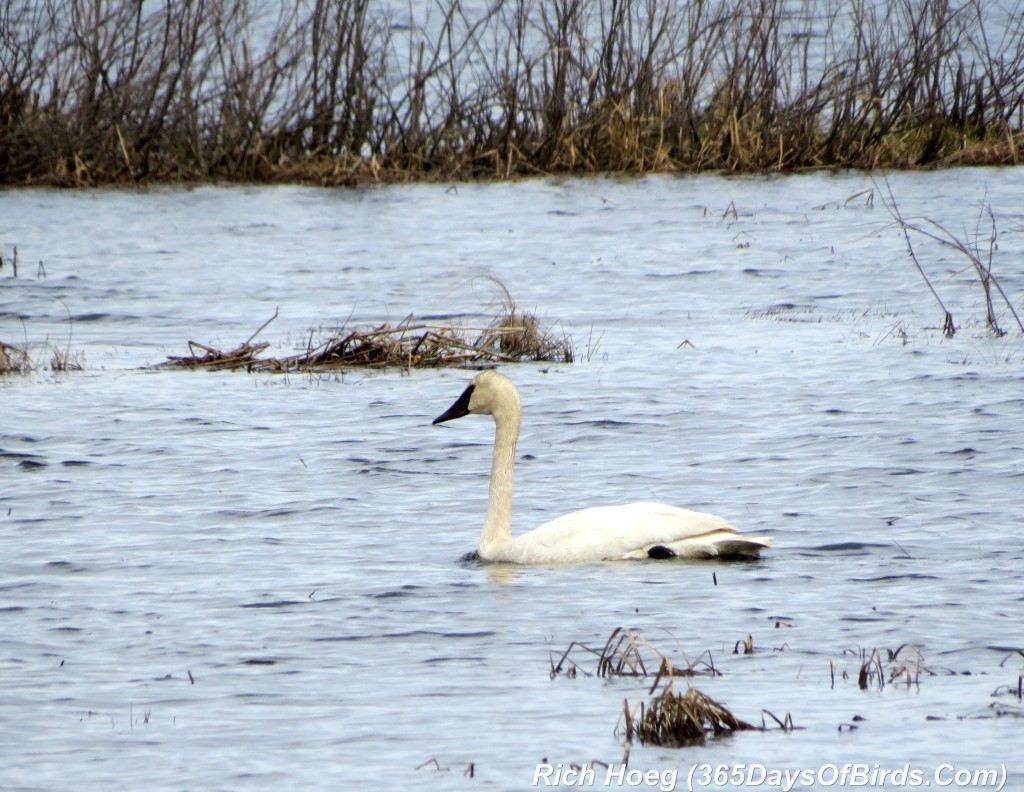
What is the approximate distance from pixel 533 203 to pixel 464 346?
8.80m

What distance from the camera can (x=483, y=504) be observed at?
9.19m

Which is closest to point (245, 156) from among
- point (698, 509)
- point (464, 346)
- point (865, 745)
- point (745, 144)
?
point (745, 144)

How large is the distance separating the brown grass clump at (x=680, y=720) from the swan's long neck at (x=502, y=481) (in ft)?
9.80

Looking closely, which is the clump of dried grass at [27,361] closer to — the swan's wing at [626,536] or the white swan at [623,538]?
the white swan at [623,538]

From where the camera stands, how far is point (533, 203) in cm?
2116

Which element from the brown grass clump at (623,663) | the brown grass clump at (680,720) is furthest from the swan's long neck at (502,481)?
the brown grass clump at (680,720)

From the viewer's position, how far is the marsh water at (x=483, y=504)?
514 centimetres

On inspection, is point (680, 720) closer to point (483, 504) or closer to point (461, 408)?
point (461, 408)

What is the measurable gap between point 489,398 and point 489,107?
573 inches

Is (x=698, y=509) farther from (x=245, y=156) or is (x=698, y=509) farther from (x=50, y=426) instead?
(x=245, y=156)

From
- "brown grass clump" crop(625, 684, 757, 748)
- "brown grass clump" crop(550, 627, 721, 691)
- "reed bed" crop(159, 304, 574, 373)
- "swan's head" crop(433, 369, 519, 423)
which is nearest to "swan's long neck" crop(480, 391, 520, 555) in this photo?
"swan's head" crop(433, 369, 519, 423)

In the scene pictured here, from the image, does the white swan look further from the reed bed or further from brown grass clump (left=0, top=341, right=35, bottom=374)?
brown grass clump (left=0, top=341, right=35, bottom=374)

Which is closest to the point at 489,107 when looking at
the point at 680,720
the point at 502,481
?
the point at 502,481

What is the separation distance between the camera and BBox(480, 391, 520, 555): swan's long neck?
7949 mm
